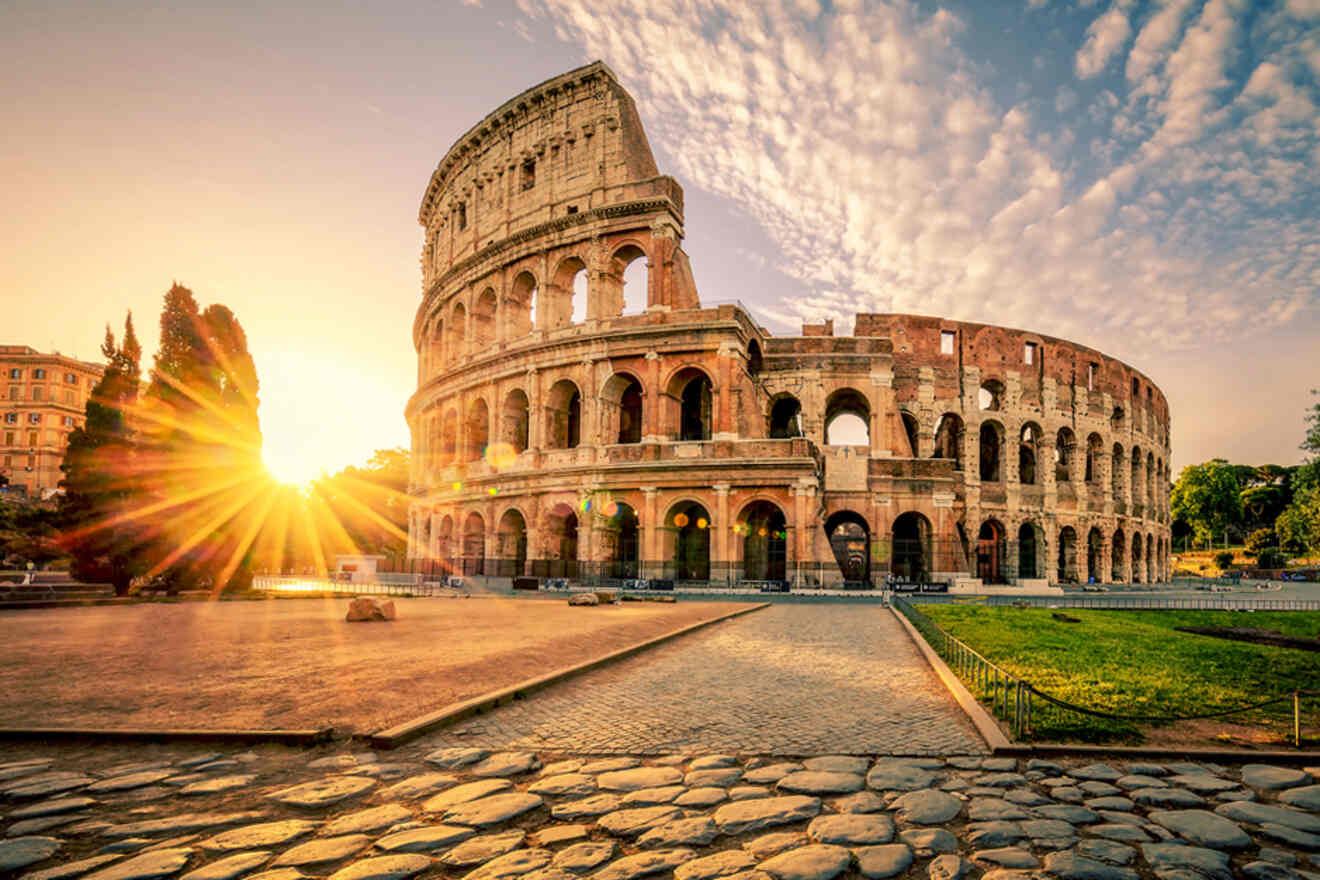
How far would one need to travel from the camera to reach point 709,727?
6.08 metres

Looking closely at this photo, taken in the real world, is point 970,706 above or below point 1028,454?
below

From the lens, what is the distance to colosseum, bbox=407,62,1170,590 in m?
29.7

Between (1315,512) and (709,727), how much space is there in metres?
32.0

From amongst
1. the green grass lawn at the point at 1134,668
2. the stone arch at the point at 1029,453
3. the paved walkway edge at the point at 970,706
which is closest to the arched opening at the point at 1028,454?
the stone arch at the point at 1029,453

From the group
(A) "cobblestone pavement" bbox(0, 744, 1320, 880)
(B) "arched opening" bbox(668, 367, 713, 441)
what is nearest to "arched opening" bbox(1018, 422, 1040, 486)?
(B) "arched opening" bbox(668, 367, 713, 441)

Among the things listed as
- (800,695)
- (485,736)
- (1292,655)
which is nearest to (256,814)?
(485,736)

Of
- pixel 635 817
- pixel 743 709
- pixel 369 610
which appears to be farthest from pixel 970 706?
pixel 369 610

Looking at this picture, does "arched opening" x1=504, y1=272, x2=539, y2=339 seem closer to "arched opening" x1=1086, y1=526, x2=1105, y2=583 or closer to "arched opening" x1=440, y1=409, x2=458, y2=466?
"arched opening" x1=440, y1=409, x2=458, y2=466

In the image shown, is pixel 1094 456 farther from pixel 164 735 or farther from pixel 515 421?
pixel 164 735

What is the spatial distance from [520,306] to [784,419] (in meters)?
15.5

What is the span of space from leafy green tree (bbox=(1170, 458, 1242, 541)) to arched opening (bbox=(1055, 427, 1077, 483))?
158 ft

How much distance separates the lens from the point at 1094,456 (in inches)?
1661

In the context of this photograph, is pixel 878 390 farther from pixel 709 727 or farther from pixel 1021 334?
pixel 709 727

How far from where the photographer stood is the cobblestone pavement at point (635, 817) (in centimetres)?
332
